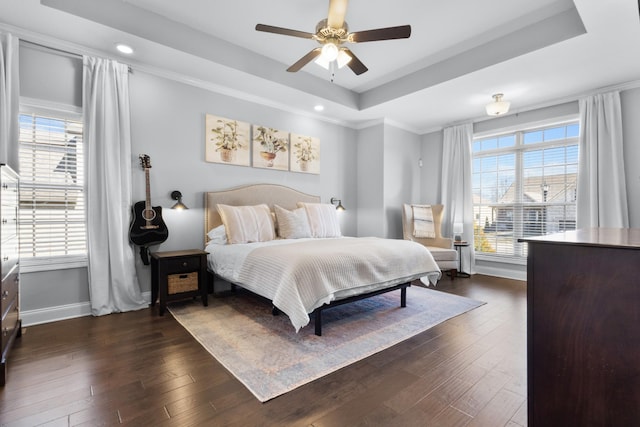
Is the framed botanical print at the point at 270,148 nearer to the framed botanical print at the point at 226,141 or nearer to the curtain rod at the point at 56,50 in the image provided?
the framed botanical print at the point at 226,141

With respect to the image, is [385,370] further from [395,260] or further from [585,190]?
[585,190]

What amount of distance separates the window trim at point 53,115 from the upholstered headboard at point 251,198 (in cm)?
132

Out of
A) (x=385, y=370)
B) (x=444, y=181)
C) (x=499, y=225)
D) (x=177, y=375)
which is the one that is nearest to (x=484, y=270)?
(x=499, y=225)

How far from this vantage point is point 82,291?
9.86 ft

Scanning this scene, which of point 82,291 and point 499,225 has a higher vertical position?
point 499,225

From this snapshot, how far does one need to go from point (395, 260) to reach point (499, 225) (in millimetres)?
3234

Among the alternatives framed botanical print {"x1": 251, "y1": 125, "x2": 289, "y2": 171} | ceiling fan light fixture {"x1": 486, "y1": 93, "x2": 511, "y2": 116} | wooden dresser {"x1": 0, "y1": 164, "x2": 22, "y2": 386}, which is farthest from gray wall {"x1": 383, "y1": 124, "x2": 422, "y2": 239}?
wooden dresser {"x1": 0, "y1": 164, "x2": 22, "y2": 386}

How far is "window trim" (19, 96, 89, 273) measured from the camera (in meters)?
2.76

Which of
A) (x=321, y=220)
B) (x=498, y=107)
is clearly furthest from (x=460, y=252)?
(x=321, y=220)

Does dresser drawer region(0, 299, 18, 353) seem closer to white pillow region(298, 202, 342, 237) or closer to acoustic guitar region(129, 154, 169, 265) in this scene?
acoustic guitar region(129, 154, 169, 265)

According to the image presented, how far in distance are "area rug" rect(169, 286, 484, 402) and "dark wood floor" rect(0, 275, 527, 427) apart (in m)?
0.10

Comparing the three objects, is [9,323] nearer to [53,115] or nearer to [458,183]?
[53,115]

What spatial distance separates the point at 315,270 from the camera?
2.36m

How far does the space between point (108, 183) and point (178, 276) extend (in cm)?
117
